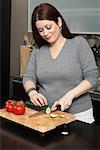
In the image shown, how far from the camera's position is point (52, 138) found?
1.21 meters

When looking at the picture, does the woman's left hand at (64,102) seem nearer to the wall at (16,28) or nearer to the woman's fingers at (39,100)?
the woman's fingers at (39,100)

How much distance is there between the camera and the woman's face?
1537mm

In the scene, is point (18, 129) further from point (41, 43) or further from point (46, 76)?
point (41, 43)

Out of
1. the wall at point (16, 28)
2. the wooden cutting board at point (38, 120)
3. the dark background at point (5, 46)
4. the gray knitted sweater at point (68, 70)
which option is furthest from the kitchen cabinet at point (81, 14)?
the wooden cutting board at point (38, 120)

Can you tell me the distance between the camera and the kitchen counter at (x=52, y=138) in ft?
3.70

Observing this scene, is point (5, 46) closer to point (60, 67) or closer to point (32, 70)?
point (32, 70)

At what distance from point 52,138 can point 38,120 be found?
14cm

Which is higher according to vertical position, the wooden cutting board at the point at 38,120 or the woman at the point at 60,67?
the woman at the point at 60,67

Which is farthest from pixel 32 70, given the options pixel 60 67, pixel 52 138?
pixel 52 138

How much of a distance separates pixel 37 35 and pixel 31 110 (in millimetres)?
491

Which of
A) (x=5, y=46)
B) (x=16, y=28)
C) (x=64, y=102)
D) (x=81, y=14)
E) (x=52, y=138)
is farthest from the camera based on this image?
(x=5, y=46)

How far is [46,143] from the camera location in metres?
1.16

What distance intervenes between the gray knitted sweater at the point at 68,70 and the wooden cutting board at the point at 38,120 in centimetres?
20

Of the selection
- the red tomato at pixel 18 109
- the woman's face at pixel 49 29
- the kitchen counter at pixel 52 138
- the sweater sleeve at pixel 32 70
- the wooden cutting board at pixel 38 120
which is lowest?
the kitchen counter at pixel 52 138
